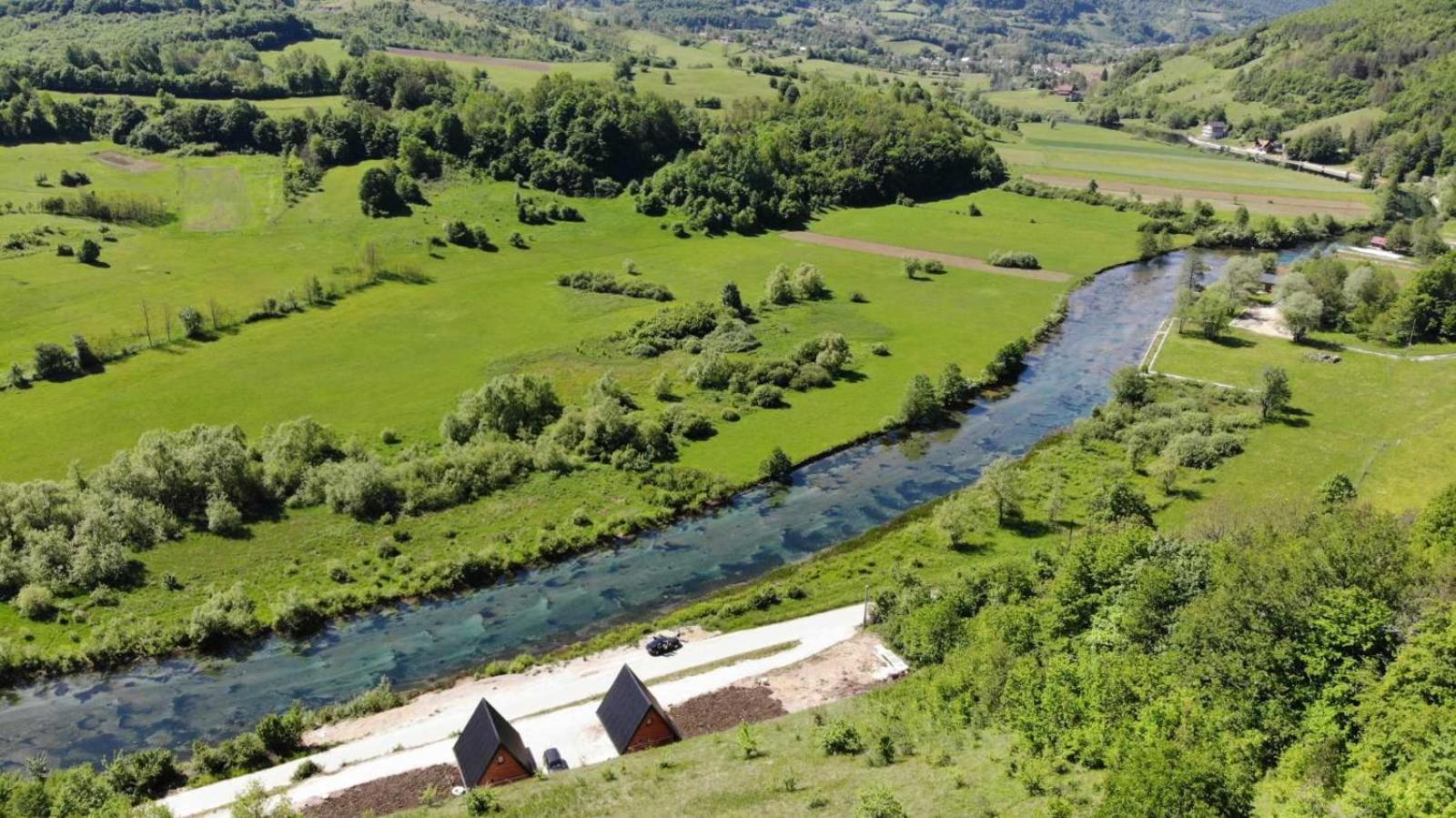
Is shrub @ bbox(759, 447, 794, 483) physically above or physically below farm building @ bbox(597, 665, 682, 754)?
above

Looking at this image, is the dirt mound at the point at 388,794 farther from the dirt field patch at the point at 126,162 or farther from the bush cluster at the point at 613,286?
the dirt field patch at the point at 126,162

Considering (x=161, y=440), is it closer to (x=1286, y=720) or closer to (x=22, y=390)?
(x=22, y=390)

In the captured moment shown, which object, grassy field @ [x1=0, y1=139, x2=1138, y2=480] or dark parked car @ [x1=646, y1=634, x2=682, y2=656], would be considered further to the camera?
grassy field @ [x1=0, y1=139, x2=1138, y2=480]

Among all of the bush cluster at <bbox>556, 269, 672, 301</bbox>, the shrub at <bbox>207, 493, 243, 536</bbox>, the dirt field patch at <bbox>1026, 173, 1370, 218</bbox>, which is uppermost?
the dirt field patch at <bbox>1026, 173, 1370, 218</bbox>

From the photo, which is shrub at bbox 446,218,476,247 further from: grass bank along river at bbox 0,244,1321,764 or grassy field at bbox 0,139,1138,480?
grass bank along river at bbox 0,244,1321,764

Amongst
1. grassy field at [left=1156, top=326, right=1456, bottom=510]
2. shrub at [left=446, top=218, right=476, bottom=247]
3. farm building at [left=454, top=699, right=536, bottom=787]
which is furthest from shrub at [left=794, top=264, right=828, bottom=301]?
farm building at [left=454, top=699, right=536, bottom=787]

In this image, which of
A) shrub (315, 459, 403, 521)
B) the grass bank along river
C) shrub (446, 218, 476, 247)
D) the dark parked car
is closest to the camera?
the grass bank along river

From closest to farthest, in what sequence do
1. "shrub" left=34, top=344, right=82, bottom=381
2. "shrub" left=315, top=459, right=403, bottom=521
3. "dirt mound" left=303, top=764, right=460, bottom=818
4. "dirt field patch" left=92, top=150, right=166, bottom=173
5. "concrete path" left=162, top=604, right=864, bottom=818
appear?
"dirt mound" left=303, top=764, right=460, bottom=818, "concrete path" left=162, top=604, right=864, bottom=818, "shrub" left=315, top=459, right=403, bottom=521, "shrub" left=34, top=344, right=82, bottom=381, "dirt field patch" left=92, top=150, right=166, bottom=173
